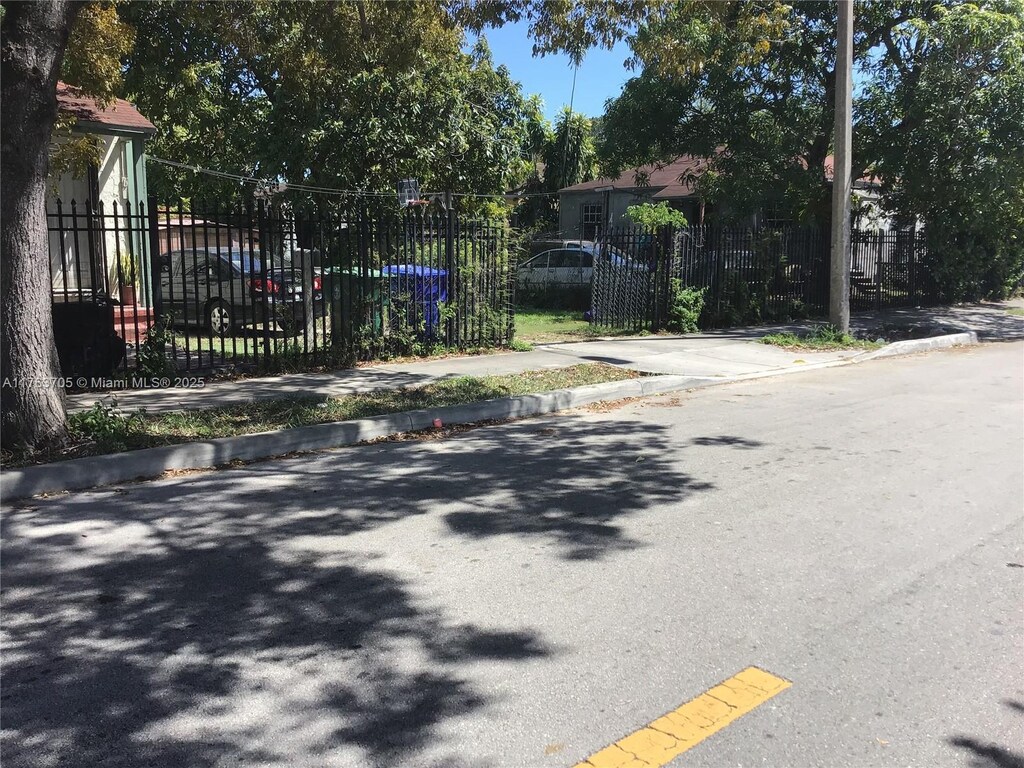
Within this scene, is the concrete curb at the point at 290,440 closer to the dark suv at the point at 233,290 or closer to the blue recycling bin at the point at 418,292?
the blue recycling bin at the point at 418,292

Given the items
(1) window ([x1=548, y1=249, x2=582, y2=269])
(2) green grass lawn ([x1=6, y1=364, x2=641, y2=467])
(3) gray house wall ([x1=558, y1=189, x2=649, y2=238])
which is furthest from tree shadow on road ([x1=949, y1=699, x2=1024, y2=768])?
(3) gray house wall ([x1=558, y1=189, x2=649, y2=238])

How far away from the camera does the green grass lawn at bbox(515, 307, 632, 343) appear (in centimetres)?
1539

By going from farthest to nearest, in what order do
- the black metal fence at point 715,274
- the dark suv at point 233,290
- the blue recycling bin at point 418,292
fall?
the black metal fence at point 715,274 < the blue recycling bin at point 418,292 < the dark suv at point 233,290

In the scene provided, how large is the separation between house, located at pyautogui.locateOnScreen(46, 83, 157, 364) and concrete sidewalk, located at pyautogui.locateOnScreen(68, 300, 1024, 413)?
0.76 metres

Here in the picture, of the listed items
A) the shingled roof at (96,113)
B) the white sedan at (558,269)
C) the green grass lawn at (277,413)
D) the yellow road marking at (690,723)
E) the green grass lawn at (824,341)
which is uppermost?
the shingled roof at (96,113)

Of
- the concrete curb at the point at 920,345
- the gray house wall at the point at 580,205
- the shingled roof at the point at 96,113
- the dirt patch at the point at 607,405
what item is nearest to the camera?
the dirt patch at the point at 607,405

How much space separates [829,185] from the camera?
19.4m

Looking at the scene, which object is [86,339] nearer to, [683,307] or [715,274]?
[683,307]

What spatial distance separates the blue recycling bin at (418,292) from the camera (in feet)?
39.6

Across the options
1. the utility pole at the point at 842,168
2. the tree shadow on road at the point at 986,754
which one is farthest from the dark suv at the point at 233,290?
the tree shadow on road at the point at 986,754

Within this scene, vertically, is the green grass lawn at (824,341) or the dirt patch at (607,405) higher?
the green grass lawn at (824,341)

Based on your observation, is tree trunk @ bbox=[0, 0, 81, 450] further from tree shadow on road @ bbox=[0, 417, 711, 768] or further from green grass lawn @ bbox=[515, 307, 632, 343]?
green grass lawn @ bbox=[515, 307, 632, 343]

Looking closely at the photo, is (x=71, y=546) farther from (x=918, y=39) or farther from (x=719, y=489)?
(x=918, y=39)

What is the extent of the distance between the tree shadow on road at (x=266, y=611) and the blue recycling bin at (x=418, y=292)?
5343 millimetres
